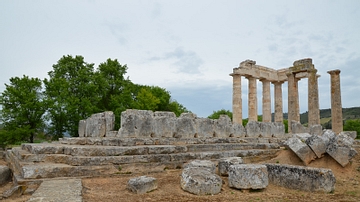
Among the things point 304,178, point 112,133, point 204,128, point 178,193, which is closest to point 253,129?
point 204,128

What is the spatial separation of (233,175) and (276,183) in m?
1.27

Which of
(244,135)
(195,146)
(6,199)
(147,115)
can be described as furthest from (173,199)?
(244,135)

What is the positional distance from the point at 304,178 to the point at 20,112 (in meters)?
19.9

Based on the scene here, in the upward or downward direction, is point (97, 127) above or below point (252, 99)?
below

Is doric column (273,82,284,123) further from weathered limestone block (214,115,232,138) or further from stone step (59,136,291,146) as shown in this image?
weathered limestone block (214,115,232,138)

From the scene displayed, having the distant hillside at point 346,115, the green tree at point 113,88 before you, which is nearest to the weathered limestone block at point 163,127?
the green tree at point 113,88

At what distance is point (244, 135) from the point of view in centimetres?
1297

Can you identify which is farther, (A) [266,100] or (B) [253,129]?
(A) [266,100]

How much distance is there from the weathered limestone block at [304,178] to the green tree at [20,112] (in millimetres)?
18410

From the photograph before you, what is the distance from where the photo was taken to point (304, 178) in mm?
5984

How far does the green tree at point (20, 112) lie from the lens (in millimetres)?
19422

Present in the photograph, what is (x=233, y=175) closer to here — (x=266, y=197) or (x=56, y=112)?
(x=266, y=197)

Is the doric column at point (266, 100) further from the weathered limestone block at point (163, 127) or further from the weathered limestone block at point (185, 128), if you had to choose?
the weathered limestone block at point (163, 127)

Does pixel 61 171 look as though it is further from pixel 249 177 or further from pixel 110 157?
pixel 249 177
